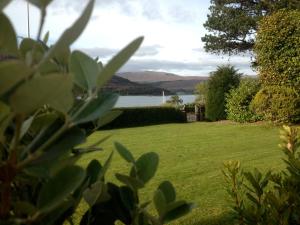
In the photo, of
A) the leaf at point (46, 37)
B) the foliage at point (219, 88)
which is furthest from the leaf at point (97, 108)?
the foliage at point (219, 88)

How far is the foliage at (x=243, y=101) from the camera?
2112 centimetres

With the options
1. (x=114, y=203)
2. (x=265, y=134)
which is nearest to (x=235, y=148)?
(x=265, y=134)

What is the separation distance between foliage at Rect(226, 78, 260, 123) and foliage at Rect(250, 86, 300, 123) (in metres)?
2.60

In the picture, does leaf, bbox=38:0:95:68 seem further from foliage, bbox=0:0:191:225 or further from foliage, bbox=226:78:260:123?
foliage, bbox=226:78:260:123

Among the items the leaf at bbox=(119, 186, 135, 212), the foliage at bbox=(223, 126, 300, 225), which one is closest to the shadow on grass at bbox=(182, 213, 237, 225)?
the foliage at bbox=(223, 126, 300, 225)

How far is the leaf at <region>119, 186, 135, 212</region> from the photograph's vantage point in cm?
101

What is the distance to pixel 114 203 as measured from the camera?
1055 millimetres

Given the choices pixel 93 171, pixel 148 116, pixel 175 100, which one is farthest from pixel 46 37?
pixel 175 100

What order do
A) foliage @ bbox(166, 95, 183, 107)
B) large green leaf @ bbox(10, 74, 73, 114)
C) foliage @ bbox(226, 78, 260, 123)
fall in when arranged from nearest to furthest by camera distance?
large green leaf @ bbox(10, 74, 73, 114)
foliage @ bbox(226, 78, 260, 123)
foliage @ bbox(166, 95, 183, 107)

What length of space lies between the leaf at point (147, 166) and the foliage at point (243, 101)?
66.8 feet

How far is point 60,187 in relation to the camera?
69cm

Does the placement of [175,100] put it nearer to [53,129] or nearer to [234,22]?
[234,22]

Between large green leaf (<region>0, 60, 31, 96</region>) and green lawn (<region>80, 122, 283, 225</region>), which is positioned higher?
large green leaf (<region>0, 60, 31, 96</region>)

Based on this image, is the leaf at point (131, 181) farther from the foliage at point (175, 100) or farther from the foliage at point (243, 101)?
the foliage at point (175, 100)
